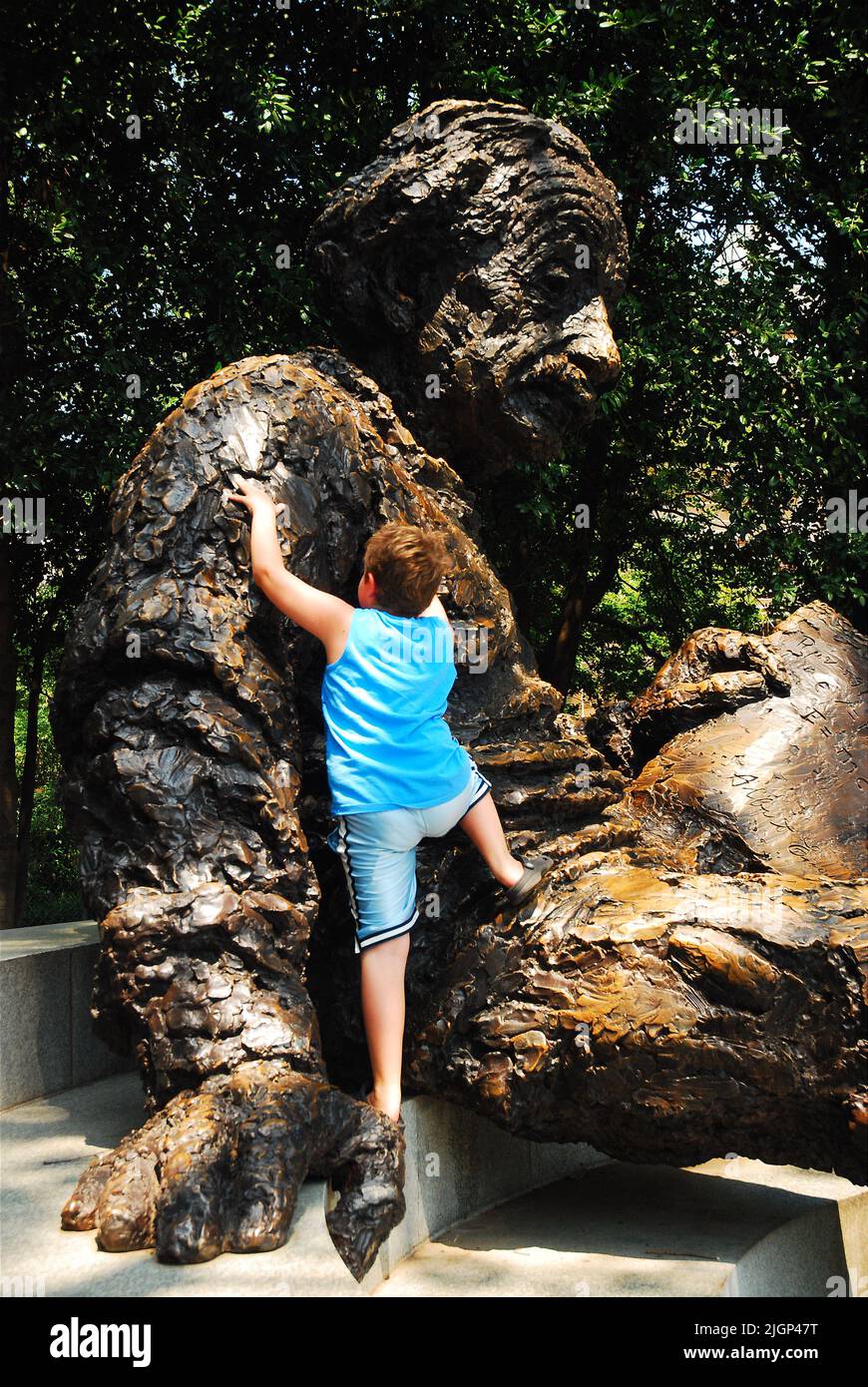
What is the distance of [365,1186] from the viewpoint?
272 centimetres

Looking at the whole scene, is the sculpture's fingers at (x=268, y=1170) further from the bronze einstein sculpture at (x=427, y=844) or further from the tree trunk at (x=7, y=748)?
the tree trunk at (x=7, y=748)

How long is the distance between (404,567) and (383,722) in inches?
15.0

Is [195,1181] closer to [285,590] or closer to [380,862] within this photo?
[380,862]

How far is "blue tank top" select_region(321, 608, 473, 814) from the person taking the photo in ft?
10.2

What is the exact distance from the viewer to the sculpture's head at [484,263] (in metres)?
3.78

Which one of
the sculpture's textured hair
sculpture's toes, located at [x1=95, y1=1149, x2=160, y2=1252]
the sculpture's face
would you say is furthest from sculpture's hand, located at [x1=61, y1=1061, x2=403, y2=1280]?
the sculpture's textured hair

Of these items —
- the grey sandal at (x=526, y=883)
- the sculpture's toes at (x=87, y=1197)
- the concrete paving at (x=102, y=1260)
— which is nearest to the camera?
the concrete paving at (x=102, y=1260)

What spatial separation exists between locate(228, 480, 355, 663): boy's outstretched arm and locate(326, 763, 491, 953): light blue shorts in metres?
0.42

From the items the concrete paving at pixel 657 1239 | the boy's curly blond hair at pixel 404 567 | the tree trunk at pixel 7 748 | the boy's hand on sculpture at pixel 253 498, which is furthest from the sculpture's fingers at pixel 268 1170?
the tree trunk at pixel 7 748

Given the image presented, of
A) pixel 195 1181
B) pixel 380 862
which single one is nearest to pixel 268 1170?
pixel 195 1181

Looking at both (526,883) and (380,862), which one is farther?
(526,883)

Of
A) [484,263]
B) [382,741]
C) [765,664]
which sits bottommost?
[382,741]

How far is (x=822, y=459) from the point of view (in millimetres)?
7879

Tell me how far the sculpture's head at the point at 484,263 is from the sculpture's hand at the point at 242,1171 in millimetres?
2095
